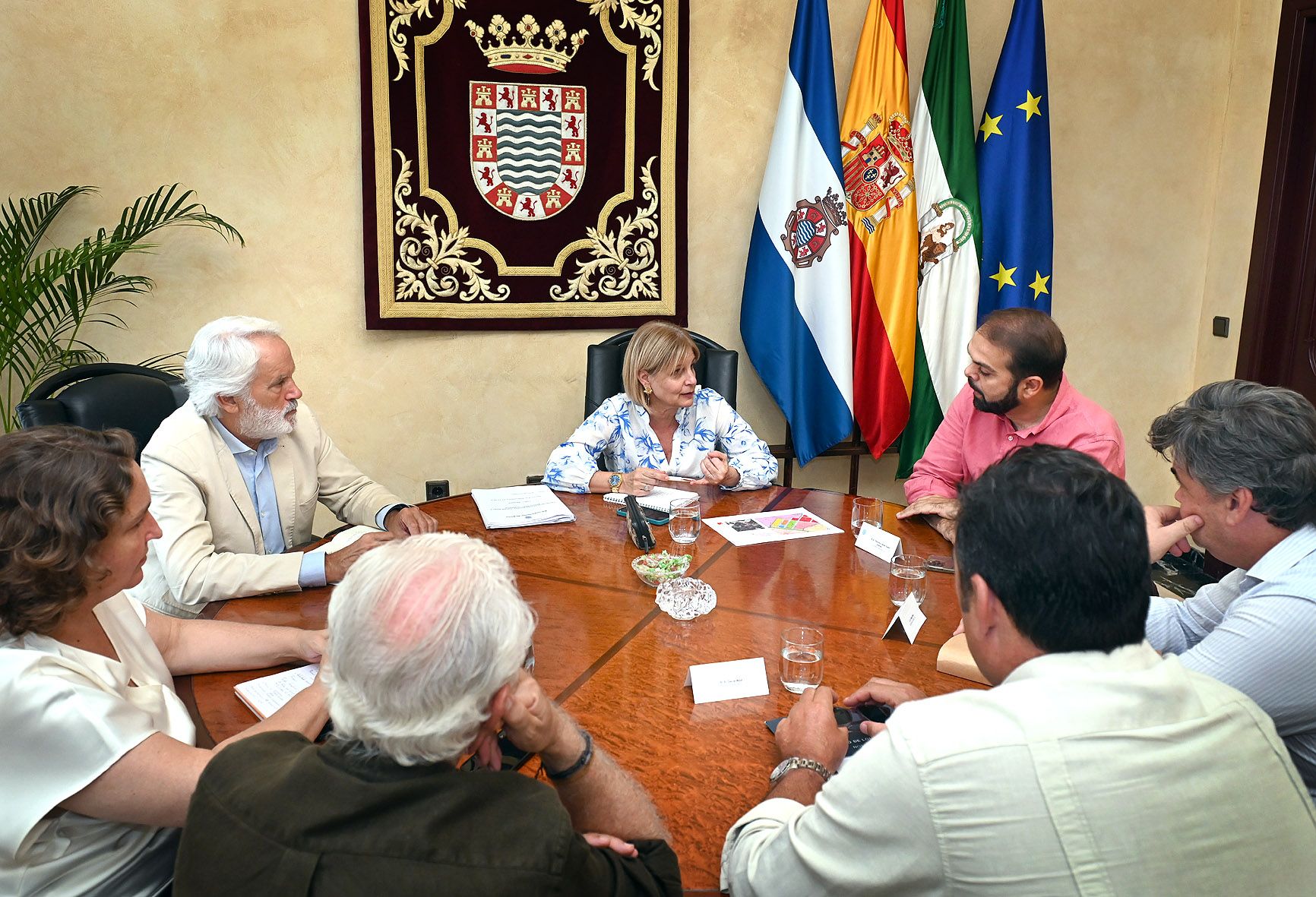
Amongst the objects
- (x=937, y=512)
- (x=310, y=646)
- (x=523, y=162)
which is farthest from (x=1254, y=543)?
(x=523, y=162)

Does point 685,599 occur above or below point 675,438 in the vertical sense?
below

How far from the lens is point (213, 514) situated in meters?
2.26

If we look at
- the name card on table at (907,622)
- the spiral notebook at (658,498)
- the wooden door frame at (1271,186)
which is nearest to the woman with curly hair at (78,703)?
the name card on table at (907,622)

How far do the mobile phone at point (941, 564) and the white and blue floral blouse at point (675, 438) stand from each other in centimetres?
84

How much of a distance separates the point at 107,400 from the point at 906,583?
2.08 meters

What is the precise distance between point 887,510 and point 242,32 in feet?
9.22

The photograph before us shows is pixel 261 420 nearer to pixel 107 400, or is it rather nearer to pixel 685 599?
pixel 107 400

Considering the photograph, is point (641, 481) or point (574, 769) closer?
point (574, 769)

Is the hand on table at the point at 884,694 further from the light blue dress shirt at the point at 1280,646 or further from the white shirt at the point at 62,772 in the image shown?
the white shirt at the point at 62,772

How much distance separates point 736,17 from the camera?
383 centimetres

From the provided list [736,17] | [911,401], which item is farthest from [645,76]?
[911,401]

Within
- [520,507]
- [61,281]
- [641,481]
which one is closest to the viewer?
[520,507]

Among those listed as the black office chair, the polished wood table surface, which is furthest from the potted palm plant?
the polished wood table surface

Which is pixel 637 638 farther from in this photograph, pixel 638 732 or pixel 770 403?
pixel 770 403
